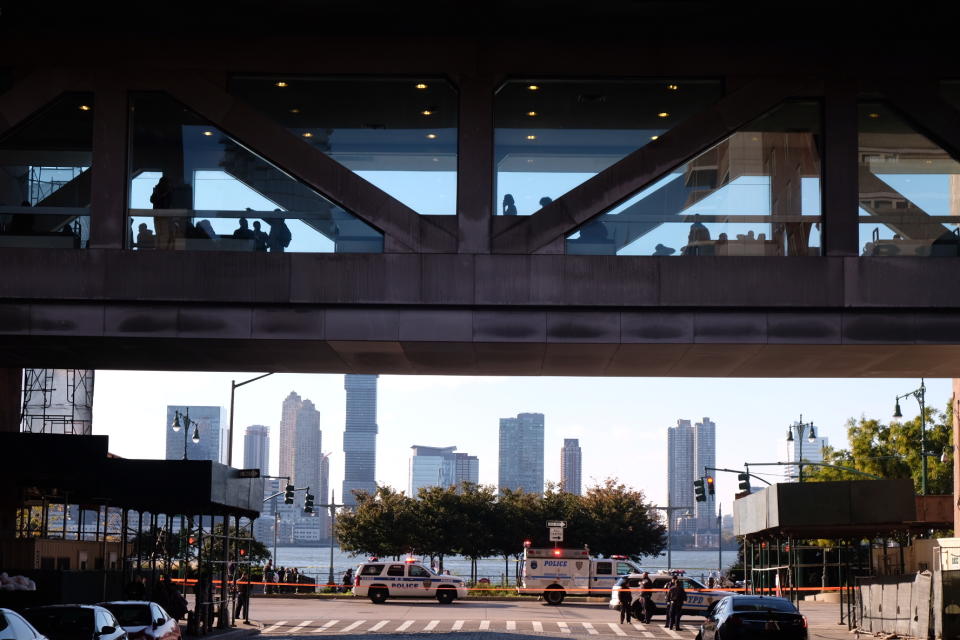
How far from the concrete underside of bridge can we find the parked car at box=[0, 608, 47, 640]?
8.93 m

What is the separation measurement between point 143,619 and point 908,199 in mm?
16128

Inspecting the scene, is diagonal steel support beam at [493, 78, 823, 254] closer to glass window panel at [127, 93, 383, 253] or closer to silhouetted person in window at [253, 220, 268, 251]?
glass window panel at [127, 93, 383, 253]

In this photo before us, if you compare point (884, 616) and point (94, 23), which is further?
point (884, 616)

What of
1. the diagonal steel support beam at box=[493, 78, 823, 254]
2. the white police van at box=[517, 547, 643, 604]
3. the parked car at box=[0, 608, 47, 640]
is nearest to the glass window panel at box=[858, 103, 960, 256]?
the diagonal steel support beam at box=[493, 78, 823, 254]

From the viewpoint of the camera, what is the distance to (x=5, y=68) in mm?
26438

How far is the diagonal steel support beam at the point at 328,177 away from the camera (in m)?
25.8

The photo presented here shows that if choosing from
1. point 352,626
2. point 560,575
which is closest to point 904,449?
point 560,575

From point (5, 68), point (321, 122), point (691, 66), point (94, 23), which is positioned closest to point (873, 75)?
point (691, 66)

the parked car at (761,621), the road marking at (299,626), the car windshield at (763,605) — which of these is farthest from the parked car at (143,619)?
the road marking at (299,626)

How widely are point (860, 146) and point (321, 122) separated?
1046 centimetres

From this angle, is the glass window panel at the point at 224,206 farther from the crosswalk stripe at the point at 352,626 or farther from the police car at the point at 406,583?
the police car at the point at 406,583

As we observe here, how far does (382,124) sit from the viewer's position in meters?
26.4

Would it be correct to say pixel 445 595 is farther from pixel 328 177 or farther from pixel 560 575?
pixel 328 177

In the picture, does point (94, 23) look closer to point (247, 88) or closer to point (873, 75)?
point (247, 88)
